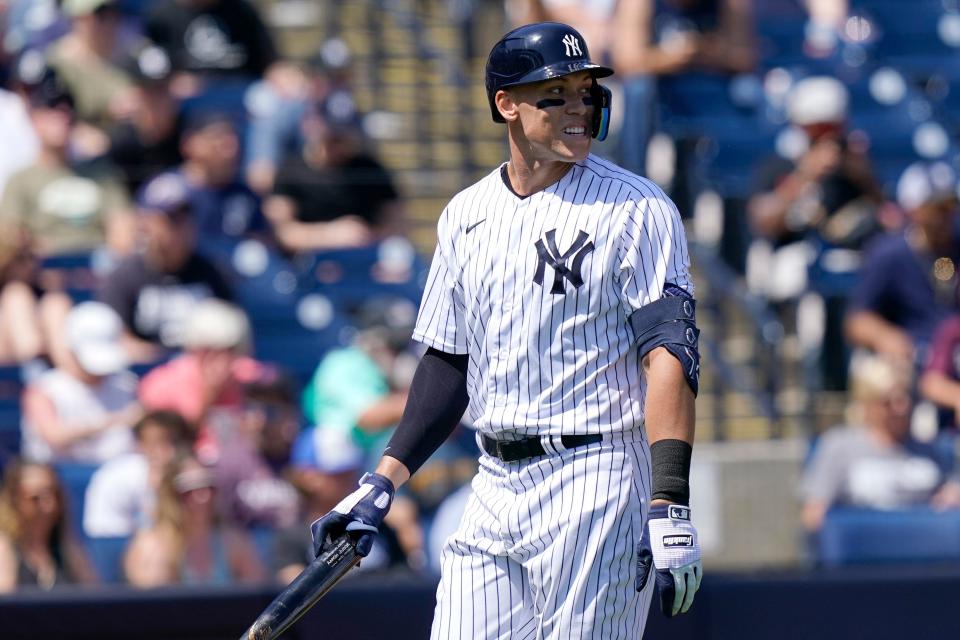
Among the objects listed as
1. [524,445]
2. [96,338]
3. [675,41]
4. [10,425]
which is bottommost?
[10,425]

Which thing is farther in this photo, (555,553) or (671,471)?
(555,553)

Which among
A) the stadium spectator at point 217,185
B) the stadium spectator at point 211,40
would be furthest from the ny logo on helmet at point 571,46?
the stadium spectator at point 211,40

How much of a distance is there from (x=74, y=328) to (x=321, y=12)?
3416 millimetres

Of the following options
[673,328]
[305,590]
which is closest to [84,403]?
[305,590]

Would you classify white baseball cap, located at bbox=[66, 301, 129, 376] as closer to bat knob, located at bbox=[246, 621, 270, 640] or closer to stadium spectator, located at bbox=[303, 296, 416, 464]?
stadium spectator, located at bbox=[303, 296, 416, 464]

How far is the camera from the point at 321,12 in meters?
9.75

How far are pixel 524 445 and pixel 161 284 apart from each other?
406cm

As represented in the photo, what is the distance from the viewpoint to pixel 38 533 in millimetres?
6105

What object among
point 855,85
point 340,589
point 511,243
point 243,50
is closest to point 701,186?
point 855,85

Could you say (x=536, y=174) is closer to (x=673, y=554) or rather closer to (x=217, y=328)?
(x=673, y=554)

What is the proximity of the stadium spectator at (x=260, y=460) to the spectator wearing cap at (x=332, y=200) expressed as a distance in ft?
4.71

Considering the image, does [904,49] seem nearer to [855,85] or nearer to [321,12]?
[855,85]

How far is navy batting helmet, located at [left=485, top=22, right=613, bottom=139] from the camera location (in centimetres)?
353

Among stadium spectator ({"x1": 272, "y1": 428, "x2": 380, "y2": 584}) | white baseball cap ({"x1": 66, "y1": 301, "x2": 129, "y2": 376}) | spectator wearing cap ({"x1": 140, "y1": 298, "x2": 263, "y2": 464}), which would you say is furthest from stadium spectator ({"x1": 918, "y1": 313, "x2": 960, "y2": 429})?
white baseball cap ({"x1": 66, "y1": 301, "x2": 129, "y2": 376})
